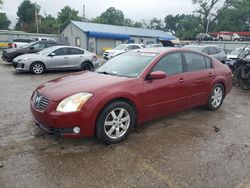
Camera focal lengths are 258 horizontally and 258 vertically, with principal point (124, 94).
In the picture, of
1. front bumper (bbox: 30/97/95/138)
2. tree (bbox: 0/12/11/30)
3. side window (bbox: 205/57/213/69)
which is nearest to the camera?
front bumper (bbox: 30/97/95/138)

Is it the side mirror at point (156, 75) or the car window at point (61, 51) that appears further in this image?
the car window at point (61, 51)

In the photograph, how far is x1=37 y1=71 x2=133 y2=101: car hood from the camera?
3978 millimetres

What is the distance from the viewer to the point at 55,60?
12.3 m

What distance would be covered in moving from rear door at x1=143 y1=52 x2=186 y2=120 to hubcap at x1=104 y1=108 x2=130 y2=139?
0.46m

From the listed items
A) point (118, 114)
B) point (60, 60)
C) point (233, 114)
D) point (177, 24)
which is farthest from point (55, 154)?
point (177, 24)

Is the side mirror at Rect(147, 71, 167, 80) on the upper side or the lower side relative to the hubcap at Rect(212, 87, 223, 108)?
upper

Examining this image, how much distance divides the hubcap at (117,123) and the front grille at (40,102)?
95cm

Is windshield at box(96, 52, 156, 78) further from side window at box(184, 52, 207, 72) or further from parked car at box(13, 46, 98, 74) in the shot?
parked car at box(13, 46, 98, 74)

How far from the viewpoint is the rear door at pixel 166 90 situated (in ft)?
15.1

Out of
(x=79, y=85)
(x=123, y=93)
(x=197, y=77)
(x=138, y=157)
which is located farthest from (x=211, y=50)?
(x=138, y=157)

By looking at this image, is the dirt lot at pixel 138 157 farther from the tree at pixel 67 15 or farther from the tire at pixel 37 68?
the tree at pixel 67 15

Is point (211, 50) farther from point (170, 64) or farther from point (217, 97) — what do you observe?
point (170, 64)

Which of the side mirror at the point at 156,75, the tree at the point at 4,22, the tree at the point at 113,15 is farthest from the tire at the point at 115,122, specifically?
the tree at the point at 113,15

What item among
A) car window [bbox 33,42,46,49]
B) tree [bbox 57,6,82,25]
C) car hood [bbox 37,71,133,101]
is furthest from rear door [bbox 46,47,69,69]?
tree [bbox 57,6,82,25]
